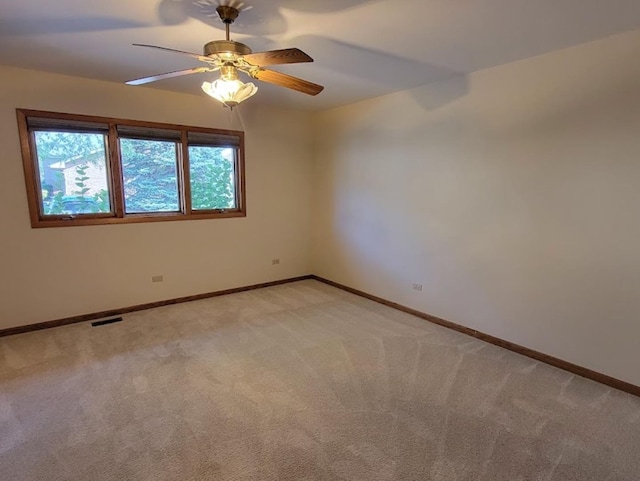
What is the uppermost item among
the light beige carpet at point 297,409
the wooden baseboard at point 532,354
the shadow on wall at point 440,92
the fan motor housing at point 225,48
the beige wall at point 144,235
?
the shadow on wall at point 440,92

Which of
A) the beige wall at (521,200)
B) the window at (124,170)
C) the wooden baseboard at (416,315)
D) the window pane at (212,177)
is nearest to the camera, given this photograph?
the beige wall at (521,200)

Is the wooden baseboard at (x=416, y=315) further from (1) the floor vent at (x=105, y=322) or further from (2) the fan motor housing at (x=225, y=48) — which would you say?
(2) the fan motor housing at (x=225, y=48)

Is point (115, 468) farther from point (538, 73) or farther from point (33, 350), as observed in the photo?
point (538, 73)

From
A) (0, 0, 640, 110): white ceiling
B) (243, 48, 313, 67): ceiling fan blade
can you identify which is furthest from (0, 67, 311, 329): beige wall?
(243, 48, 313, 67): ceiling fan blade

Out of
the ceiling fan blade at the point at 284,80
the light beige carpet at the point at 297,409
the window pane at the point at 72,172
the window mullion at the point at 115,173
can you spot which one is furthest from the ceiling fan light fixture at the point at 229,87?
the window pane at the point at 72,172

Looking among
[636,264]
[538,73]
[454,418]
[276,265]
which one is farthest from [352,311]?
[538,73]

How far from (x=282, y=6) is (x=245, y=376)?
8.41 ft

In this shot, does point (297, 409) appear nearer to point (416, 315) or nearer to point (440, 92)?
point (416, 315)

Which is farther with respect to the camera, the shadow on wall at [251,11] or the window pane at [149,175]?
the window pane at [149,175]

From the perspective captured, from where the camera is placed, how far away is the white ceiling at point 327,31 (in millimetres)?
2111

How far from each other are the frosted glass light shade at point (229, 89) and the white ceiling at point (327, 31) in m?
0.42

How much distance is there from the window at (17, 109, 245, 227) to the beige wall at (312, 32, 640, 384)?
1843 millimetres

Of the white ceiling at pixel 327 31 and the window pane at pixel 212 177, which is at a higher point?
the white ceiling at pixel 327 31

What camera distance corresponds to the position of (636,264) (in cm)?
256
